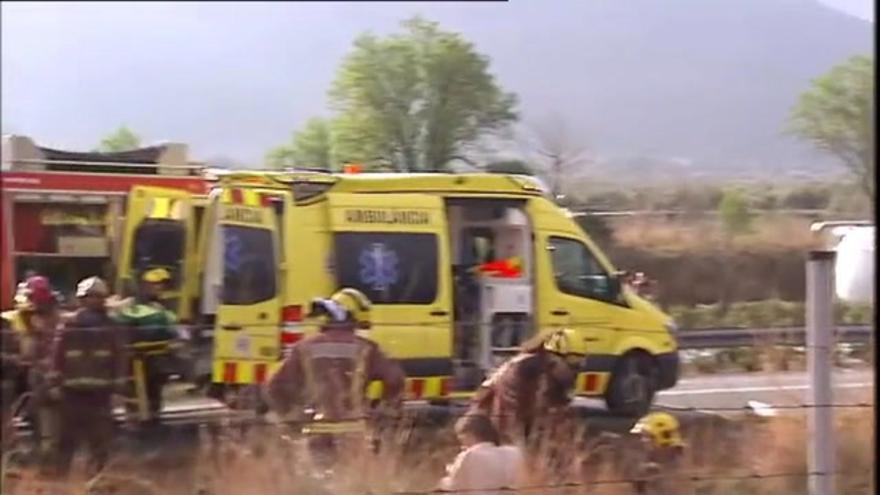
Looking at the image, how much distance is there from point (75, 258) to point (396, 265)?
236 cm

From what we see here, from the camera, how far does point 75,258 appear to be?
964 centimetres

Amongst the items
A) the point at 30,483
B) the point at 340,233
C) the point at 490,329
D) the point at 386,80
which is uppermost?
the point at 386,80

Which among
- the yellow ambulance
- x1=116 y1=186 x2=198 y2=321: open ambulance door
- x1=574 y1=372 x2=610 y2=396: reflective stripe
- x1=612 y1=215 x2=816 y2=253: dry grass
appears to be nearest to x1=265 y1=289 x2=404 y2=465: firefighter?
the yellow ambulance

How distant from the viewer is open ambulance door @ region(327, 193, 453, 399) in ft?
27.6

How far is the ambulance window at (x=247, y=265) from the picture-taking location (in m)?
8.44

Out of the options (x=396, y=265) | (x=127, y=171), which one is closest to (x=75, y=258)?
(x=127, y=171)

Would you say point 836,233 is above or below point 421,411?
above

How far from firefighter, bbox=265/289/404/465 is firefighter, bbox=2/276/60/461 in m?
1.03

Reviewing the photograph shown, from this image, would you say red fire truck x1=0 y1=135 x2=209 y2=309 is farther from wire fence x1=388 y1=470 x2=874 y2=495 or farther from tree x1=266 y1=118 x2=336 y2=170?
wire fence x1=388 y1=470 x2=874 y2=495

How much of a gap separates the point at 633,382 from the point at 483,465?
4129 mm

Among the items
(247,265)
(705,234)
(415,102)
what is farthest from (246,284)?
(705,234)

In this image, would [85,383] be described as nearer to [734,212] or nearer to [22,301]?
[22,301]

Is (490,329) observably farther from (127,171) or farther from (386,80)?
(127,171)

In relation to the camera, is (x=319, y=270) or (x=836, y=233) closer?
(x=836, y=233)
